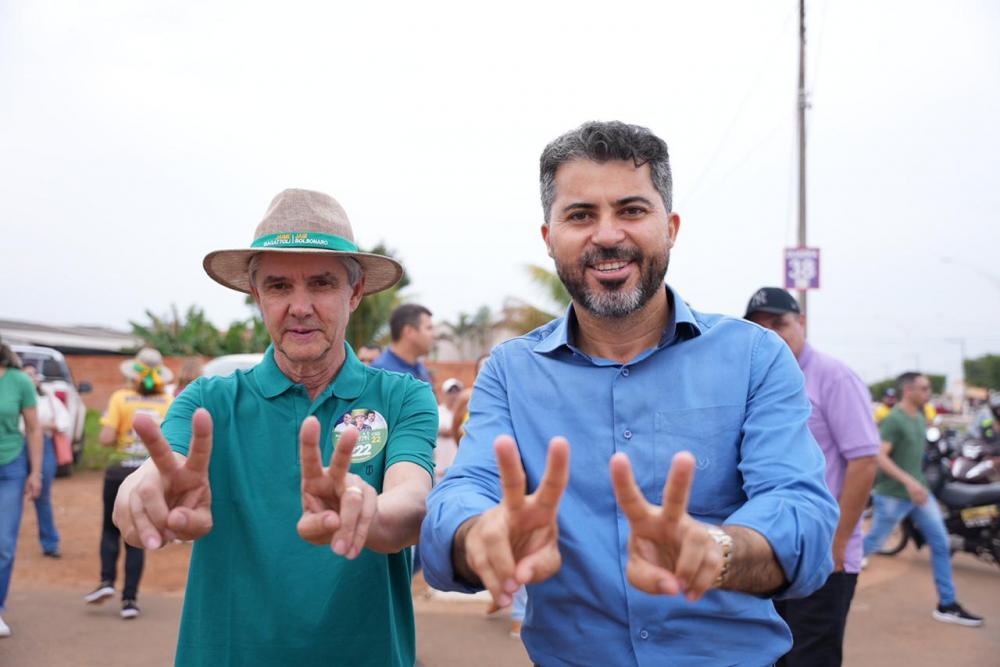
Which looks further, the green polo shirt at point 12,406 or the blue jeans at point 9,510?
the green polo shirt at point 12,406

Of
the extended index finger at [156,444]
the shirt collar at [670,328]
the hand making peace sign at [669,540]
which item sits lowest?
the hand making peace sign at [669,540]

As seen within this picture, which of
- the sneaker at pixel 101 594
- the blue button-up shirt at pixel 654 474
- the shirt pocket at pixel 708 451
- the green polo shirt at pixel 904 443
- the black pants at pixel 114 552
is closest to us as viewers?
the blue button-up shirt at pixel 654 474

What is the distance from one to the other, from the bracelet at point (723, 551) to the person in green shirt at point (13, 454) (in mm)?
6080

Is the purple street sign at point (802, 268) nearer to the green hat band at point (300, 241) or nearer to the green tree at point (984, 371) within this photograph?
the green hat band at point (300, 241)

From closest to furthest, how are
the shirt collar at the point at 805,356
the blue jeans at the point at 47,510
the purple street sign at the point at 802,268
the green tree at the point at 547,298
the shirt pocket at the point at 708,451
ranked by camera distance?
the shirt pocket at the point at 708,451
the shirt collar at the point at 805,356
the blue jeans at the point at 47,510
the purple street sign at the point at 802,268
the green tree at the point at 547,298

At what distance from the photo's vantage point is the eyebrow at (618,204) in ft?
7.29

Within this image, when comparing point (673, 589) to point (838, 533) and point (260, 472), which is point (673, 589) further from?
point (838, 533)

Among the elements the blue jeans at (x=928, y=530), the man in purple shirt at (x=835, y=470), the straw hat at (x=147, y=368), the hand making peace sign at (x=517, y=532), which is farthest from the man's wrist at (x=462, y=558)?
the blue jeans at (x=928, y=530)

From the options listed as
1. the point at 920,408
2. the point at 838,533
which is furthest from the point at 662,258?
the point at 920,408

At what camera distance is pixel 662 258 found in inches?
90.2

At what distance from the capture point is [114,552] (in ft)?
23.4

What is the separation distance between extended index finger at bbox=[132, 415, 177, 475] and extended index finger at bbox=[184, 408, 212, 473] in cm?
4

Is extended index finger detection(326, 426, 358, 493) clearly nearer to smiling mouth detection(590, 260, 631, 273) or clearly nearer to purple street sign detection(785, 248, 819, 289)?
smiling mouth detection(590, 260, 631, 273)

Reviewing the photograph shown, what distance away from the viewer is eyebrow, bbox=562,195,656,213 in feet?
7.29
